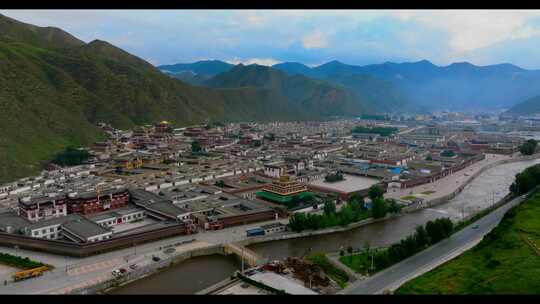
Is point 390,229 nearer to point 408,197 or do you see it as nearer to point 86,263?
point 408,197

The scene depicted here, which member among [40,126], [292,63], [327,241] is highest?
[292,63]

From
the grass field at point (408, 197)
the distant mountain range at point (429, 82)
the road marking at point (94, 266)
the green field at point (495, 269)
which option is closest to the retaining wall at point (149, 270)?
the road marking at point (94, 266)

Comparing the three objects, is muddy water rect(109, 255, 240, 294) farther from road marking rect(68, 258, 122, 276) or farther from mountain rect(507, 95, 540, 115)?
mountain rect(507, 95, 540, 115)

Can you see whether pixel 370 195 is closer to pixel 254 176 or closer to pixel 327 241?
pixel 327 241

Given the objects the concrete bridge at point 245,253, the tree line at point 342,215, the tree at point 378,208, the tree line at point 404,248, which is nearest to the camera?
the tree line at point 404,248

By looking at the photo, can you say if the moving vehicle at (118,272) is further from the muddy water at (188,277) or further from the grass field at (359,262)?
the grass field at (359,262)

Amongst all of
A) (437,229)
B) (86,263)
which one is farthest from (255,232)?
(437,229)
